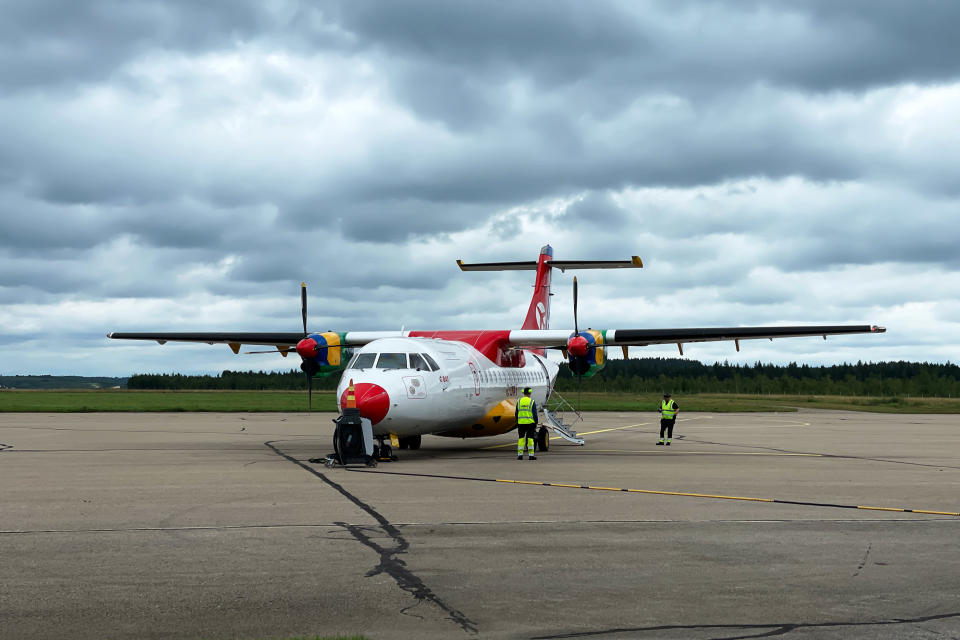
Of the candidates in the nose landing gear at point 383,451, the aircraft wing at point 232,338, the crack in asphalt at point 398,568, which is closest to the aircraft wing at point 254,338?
the aircraft wing at point 232,338

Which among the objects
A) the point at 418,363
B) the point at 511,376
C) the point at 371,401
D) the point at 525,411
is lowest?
the point at 525,411

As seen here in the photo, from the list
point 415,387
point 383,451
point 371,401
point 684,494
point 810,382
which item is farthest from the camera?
point 810,382

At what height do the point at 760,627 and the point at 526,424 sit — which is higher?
A: the point at 526,424

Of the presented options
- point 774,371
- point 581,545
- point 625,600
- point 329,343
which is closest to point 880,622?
point 625,600

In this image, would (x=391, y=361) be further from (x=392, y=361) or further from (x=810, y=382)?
(x=810, y=382)

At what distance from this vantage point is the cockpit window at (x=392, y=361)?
21.2 m

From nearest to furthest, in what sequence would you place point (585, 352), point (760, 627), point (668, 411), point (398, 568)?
1. point (760, 627)
2. point (398, 568)
3. point (585, 352)
4. point (668, 411)

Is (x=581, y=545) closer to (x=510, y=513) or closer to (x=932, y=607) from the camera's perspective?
(x=510, y=513)

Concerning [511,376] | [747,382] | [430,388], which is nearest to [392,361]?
[430,388]

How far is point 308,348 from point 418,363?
19.4 feet

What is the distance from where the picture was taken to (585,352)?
25469 millimetres

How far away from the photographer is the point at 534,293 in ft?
109

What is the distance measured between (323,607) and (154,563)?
8.28 ft

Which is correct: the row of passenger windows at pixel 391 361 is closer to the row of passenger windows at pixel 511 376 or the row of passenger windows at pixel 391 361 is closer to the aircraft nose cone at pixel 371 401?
the aircraft nose cone at pixel 371 401
